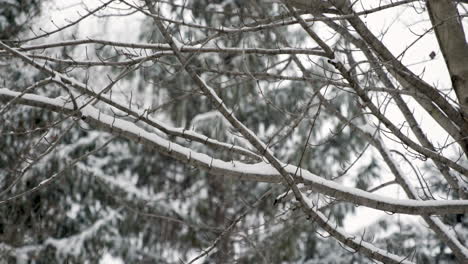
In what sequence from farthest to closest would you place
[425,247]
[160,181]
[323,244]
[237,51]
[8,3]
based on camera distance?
[160,181], [323,244], [8,3], [425,247], [237,51]

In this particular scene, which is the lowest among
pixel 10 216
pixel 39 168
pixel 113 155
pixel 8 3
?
pixel 10 216

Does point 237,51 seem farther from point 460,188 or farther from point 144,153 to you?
point 144,153

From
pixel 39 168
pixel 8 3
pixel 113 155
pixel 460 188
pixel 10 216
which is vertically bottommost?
pixel 460 188

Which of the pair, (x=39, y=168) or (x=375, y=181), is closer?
(x=39, y=168)

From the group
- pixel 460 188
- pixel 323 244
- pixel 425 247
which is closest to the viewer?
pixel 460 188

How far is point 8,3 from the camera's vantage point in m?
8.17

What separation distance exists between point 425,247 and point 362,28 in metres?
5.06

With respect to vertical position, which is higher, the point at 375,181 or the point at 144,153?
the point at 144,153

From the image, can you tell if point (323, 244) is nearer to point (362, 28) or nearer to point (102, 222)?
point (102, 222)

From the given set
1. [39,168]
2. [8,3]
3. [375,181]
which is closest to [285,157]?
[375,181]

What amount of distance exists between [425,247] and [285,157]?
2.94 meters

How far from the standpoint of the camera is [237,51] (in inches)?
108

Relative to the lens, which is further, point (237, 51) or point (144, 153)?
point (144, 153)

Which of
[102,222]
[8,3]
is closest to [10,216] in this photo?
[102,222]
